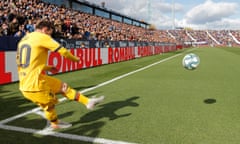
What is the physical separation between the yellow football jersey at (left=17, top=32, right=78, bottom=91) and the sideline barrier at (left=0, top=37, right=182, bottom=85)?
19.6 ft

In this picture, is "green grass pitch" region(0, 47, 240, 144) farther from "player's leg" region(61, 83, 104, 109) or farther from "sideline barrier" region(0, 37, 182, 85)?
"sideline barrier" region(0, 37, 182, 85)

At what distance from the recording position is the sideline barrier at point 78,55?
10.3 metres

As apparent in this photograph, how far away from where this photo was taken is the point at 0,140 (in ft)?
14.2

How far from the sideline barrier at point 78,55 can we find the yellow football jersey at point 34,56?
5982 mm

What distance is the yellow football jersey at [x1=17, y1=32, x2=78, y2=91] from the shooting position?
13.8ft

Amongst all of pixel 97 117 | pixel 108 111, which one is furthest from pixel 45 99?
pixel 108 111

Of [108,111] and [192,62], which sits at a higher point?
[192,62]

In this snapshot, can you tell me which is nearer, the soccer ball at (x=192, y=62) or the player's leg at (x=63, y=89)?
the player's leg at (x=63, y=89)

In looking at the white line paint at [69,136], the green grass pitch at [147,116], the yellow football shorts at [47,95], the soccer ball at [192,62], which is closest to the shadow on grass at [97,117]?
the green grass pitch at [147,116]

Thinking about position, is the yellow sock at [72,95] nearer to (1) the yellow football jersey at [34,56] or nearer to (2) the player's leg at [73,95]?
(2) the player's leg at [73,95]

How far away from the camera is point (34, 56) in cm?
430

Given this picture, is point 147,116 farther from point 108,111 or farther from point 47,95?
point 47,95

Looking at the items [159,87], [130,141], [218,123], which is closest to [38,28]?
[130,141]

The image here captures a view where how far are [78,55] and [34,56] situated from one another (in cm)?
1099
